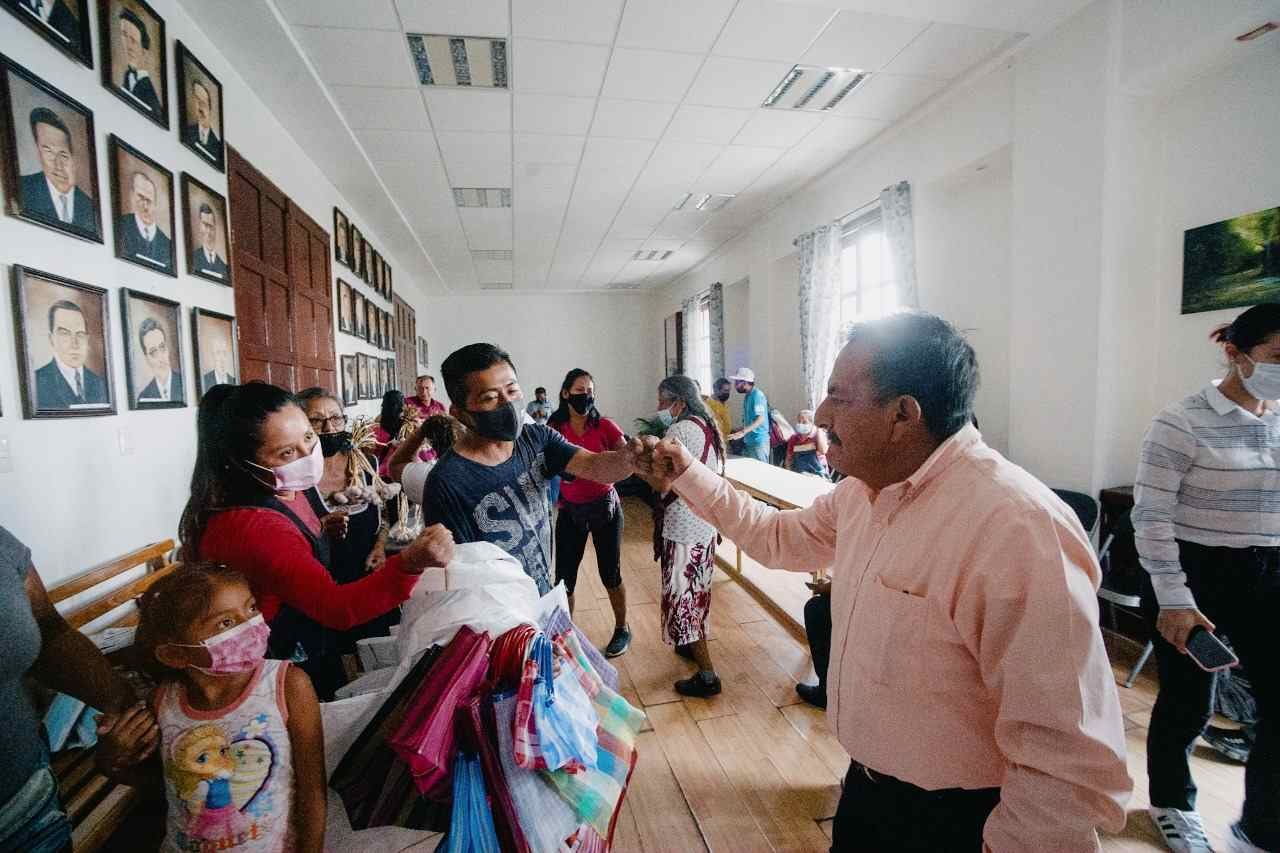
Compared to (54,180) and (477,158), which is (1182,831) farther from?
(477,158)

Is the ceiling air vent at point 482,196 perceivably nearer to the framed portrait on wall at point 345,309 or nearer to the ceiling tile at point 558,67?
the framed portrait on wall at point 345,309

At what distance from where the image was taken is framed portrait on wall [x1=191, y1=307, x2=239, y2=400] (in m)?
2.61

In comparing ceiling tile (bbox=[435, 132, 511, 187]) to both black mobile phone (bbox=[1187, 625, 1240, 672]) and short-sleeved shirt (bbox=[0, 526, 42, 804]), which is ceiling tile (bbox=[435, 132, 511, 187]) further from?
black mobile phone (bbox=[1187, 625, 1240, 672])

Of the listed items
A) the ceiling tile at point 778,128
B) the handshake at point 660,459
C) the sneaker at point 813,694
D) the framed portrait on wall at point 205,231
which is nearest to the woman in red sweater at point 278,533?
the handshake at point 660,459

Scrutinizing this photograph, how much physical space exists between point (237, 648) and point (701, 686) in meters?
2.10

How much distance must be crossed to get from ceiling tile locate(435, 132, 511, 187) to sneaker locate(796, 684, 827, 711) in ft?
14.0

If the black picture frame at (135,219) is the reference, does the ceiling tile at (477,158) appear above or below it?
above

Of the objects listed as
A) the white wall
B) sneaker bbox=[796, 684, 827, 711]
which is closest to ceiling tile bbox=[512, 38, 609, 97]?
sneaker bbox=[796, 684, 827, 711]

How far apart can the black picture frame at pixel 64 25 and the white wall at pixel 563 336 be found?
9197mm

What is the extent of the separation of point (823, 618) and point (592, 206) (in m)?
5.34

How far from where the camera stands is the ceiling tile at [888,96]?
11.8ft

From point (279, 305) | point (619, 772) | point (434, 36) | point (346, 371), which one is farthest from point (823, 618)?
point (346, 371)

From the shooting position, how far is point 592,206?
19.6 ft

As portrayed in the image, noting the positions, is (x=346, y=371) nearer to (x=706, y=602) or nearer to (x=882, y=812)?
(x=706, y=602)
